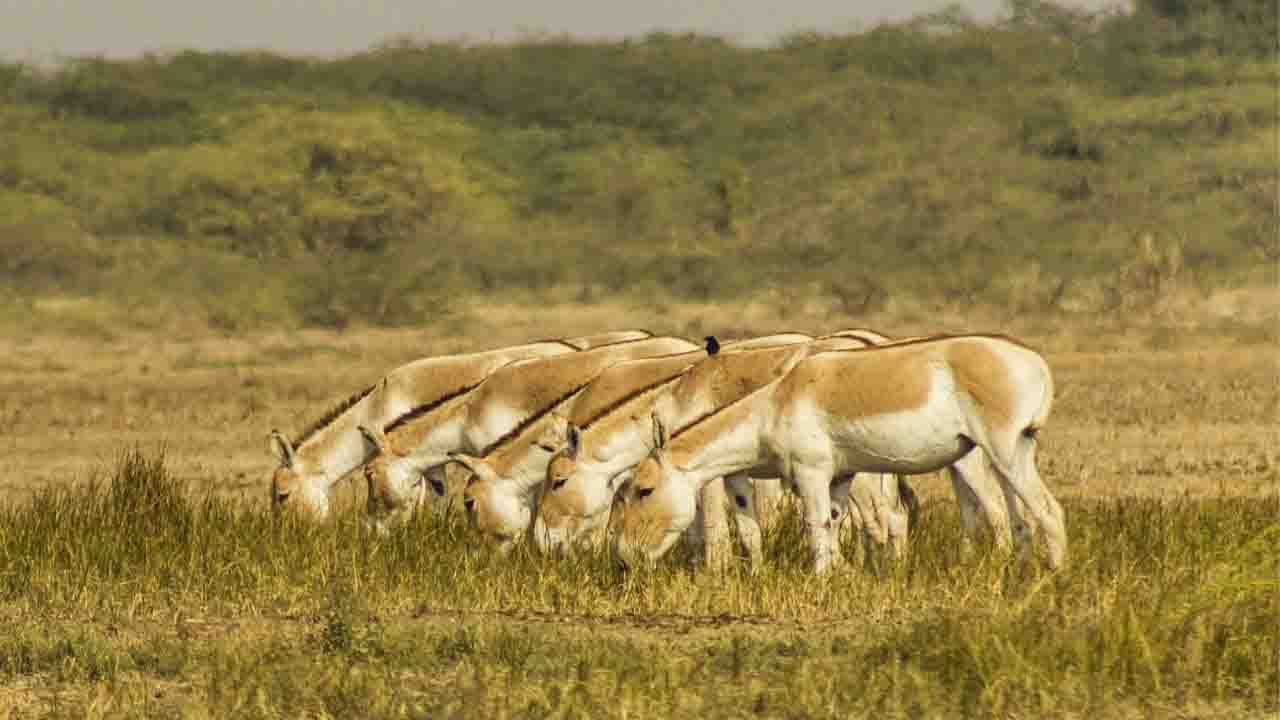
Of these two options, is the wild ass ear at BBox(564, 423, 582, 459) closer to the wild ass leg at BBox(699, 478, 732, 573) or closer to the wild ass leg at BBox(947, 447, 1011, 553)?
the wild ass leg at BBox(699, 478, 732, 573)

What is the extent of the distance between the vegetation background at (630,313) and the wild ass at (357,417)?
0.44 meters

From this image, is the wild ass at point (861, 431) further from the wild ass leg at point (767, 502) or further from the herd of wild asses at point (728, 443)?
the wild ass leg at point (767, 502)

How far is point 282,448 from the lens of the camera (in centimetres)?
1416

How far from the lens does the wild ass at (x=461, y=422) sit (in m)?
13.6

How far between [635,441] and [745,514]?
69 cm

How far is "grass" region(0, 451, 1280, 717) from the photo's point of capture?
8.64 metres

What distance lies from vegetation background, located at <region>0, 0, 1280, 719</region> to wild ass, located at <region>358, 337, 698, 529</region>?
1.61ft

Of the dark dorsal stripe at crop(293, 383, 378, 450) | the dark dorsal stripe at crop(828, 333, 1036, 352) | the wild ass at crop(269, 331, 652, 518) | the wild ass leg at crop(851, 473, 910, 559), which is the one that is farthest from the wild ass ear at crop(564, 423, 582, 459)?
the dark dorsal stripe at crop(293, 383, 378, 450)

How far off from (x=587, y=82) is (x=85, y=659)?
6099 cm

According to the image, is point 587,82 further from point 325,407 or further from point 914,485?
point 914,485

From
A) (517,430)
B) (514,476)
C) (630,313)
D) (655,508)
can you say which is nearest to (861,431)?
(655,508)

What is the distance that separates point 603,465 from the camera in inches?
468

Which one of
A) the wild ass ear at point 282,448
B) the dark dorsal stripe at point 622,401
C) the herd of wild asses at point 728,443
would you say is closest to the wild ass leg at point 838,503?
the herd of wild asses at point 728,443

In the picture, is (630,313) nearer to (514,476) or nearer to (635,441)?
(514,476)
